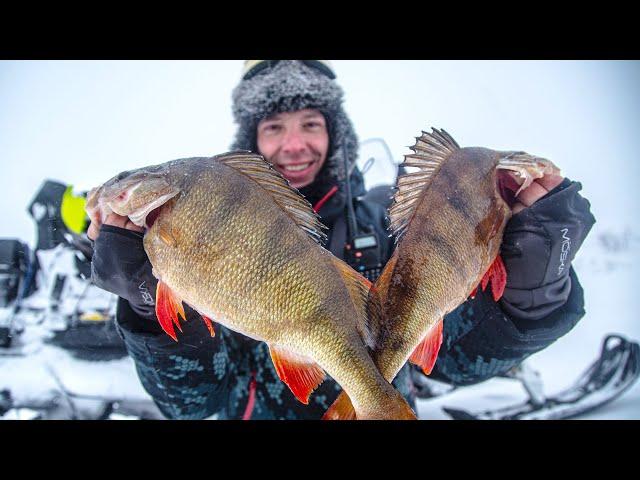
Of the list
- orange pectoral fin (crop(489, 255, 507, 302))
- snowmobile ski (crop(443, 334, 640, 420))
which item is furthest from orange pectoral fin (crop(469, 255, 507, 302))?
snowmobile ski (crop(443, 334, 640, 420))

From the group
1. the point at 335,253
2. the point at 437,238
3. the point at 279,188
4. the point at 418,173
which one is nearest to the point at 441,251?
the point at 437,238

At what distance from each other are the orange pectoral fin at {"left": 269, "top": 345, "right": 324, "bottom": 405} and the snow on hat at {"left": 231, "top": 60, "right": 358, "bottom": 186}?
4.63 feet

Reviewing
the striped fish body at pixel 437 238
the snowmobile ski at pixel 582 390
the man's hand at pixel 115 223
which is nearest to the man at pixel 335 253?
the man's hand at pixel 115 223

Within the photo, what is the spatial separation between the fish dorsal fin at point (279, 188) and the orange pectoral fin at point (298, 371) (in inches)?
12.1

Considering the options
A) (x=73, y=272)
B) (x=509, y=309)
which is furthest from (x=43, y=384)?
(x=509, y=309)

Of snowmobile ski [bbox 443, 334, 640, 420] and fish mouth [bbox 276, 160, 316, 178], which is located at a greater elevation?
fish mouth [bbox 276, 160, 316, 178]

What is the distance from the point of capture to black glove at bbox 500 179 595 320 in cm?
128

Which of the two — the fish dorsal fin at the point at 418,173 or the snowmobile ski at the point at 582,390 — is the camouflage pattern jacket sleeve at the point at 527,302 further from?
the snowmobile ski at the point at 582,390

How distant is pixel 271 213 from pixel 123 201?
0.42 m

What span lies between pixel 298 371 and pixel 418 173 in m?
0.65

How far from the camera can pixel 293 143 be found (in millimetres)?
2141

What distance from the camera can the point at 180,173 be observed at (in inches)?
44.3

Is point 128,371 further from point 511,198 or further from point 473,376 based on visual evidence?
point 511,198

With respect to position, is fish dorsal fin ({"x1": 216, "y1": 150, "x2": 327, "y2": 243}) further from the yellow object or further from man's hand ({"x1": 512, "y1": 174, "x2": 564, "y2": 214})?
the yellow object
